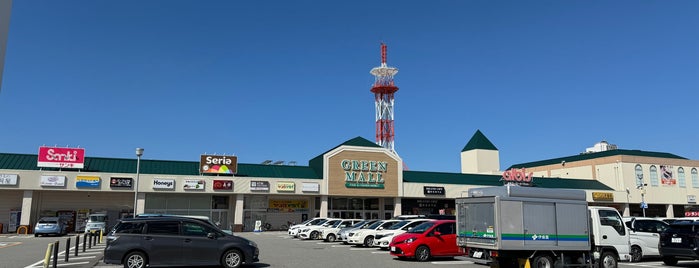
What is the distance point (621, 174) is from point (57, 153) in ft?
179

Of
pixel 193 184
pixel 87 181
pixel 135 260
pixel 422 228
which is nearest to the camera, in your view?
pixel 135 260

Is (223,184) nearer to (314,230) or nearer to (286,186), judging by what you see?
(286,186)

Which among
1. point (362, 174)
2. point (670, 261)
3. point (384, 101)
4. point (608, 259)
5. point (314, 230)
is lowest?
point (670, 261)

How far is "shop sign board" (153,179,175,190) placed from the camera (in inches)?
1501

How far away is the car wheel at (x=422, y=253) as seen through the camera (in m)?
17.2

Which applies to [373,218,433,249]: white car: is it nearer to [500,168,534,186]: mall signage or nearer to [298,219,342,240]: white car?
[298,219,342,240]: white car

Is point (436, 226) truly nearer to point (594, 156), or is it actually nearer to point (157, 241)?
point (157, 241)

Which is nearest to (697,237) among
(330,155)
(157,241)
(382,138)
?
(157,241)

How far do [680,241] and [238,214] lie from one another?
104ft

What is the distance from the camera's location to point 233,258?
45.9ft

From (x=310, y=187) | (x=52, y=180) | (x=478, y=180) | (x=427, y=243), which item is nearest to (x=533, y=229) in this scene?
(x=427, y=243)

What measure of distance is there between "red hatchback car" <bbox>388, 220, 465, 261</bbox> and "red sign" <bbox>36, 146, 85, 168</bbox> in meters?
29.6

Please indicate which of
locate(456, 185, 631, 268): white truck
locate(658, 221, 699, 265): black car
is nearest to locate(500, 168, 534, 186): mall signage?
locate(658, 221, 699, 265): black car

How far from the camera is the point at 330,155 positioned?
43281 mm
